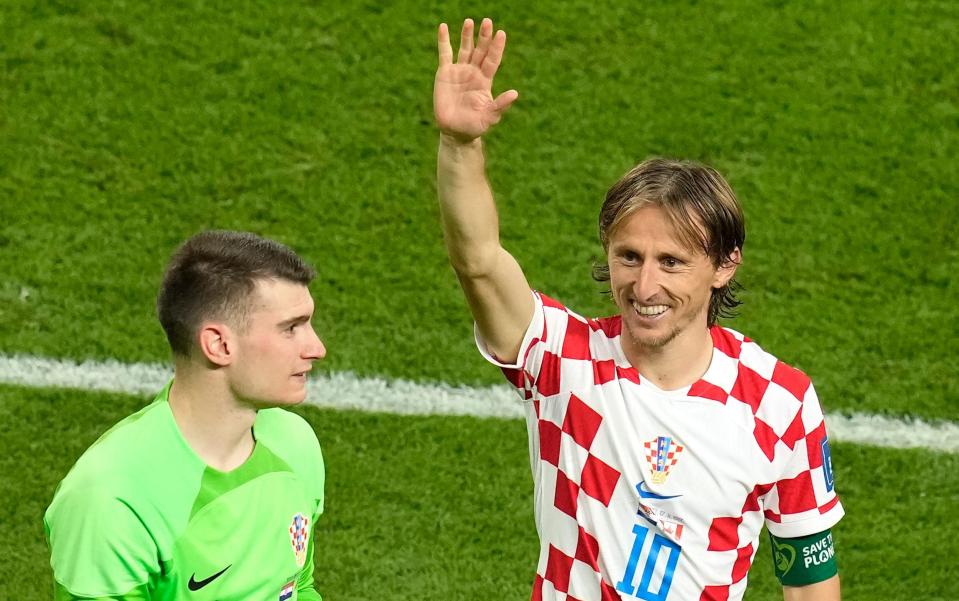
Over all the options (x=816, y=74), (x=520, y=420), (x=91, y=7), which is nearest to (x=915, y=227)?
(x=816, y=74)

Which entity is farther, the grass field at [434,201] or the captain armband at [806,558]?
the grass field at [434,201]

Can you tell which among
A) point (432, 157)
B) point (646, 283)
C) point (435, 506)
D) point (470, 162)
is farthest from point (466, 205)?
point (432, 157)

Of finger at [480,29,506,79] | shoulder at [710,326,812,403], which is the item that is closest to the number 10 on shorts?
shoulder at [710,326,812,403]

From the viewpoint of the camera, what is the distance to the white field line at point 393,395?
18.3 ft

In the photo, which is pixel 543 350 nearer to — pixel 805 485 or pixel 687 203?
pixel 687 203

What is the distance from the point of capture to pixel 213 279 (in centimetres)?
313

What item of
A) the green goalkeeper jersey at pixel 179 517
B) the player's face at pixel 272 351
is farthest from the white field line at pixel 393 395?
the player's face at pixel 272 351

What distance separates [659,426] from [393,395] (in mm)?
2403

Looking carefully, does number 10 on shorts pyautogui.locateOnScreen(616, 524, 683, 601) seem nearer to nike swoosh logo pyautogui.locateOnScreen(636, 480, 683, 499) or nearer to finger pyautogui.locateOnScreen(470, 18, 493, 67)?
nike swoosh logo pyautogui.locateOnScreen(636, 480, 683, 499)

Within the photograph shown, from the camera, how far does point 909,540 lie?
204 inches

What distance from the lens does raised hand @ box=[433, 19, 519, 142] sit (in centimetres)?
316

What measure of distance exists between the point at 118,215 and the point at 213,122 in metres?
0.66

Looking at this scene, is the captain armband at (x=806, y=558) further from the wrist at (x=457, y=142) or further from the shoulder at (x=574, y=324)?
the wrist at (x=457, y=142)

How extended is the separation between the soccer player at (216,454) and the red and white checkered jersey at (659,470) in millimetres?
554
